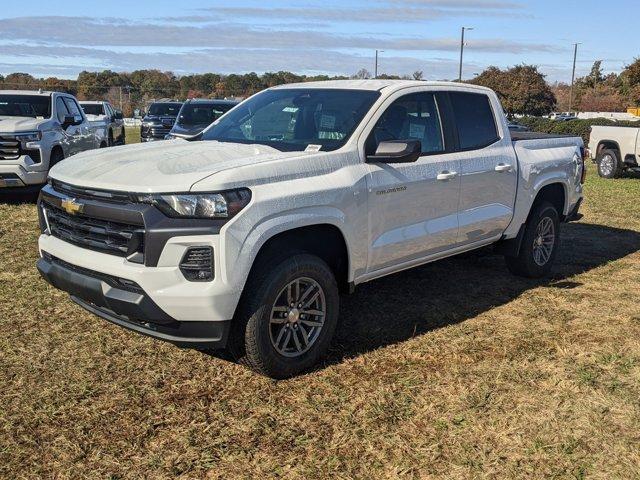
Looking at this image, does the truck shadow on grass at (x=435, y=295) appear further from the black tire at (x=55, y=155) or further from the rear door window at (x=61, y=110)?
the rear door window at (x=61, y=110)

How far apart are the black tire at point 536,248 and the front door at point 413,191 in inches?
55.1

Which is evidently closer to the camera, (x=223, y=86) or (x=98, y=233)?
(x=98, y=233)

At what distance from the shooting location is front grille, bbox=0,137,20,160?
955cm

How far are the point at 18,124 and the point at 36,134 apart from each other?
32 cm

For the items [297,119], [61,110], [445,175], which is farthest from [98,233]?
[61,110]

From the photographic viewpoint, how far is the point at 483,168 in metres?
5.41

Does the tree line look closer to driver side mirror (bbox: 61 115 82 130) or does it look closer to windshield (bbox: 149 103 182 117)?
windshield (bbox: 149 103 182 117)

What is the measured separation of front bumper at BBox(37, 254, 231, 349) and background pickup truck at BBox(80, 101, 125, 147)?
32.7 feet

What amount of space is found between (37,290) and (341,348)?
2936 mm

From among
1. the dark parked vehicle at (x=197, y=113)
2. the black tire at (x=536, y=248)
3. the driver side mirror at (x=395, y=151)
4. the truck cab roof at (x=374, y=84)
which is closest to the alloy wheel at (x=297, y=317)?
the driver side mirror at (x=395, y=151)

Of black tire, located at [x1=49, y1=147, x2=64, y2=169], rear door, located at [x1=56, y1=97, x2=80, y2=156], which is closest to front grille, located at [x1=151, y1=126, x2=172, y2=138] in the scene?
rear door, located at [x1=56, y1=97, x2=80, y2=156]

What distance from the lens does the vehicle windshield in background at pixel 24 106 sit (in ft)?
35.9

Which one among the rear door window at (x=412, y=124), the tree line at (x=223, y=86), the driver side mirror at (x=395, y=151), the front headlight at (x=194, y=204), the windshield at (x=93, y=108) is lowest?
the front headlight at (x=194, y=204)

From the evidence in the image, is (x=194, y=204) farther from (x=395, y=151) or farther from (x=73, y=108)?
(x=73, y=108)
